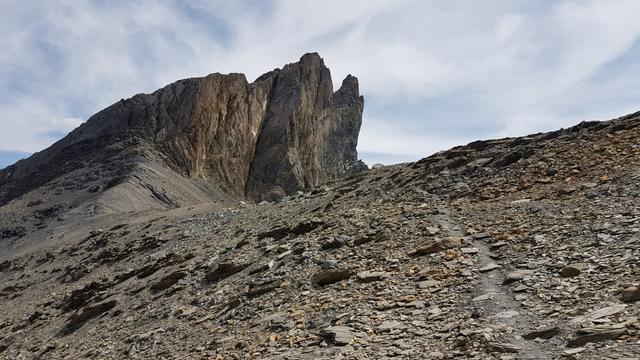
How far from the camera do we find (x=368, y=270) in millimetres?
12016

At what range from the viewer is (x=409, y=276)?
36.0 feet

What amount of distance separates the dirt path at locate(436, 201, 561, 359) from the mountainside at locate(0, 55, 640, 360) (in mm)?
34

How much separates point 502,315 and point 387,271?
358 centimetres

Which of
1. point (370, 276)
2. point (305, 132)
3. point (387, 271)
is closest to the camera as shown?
point (370, 276)

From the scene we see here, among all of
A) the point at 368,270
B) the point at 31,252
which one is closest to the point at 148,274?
the point at 368,270

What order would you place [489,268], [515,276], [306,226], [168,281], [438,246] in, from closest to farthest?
1. [515,276]
2. [489,268]
3. [438,246]
4. [168,281]
5. [306,226]

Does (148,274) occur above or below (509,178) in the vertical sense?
below

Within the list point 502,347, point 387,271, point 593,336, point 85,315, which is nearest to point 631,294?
point 593,336

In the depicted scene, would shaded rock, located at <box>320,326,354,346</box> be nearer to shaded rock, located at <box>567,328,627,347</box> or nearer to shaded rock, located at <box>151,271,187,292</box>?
shaded rock, located at <box>567,328,627,347</box>

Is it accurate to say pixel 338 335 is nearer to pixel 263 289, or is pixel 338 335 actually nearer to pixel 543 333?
pixel 543 333

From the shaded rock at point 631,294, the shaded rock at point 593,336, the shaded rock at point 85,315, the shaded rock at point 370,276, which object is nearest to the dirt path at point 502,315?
the shaded rock at point 593,336

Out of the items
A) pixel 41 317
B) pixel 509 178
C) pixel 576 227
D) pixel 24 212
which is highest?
pixel 24 212

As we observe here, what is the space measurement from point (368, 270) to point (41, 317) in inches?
602

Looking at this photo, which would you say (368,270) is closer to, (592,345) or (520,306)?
(520,306)
